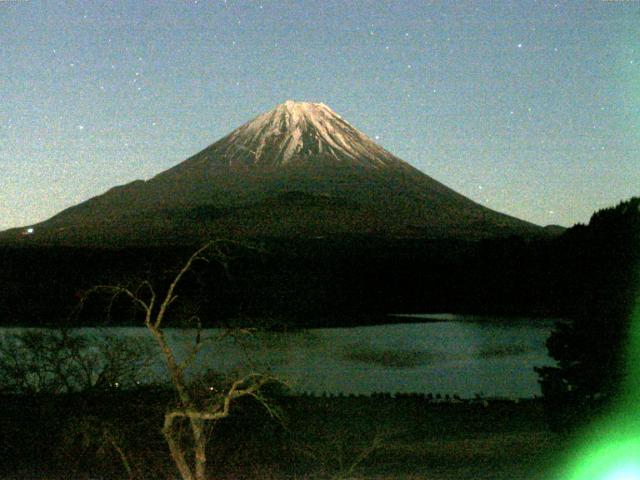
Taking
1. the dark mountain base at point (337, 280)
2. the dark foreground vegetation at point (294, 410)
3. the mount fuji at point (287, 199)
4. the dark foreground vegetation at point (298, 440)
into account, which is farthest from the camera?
the mount fuji at point (287, 199)

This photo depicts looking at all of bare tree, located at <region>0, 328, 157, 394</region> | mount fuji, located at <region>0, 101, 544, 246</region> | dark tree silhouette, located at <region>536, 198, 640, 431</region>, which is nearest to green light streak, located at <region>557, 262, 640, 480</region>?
dark tree silhouette, located at <region>536, 198, 640, 431</region>

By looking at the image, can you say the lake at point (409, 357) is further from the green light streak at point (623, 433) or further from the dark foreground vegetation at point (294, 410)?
the green light streak at point (623, 433)

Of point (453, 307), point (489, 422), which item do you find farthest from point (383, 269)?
point (489, 422)

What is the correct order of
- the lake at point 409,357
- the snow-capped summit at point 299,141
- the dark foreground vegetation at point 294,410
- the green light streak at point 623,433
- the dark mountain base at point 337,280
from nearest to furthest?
the dark foreground vegetation at point 294,410, the green light streak at point 623,433, the lake at point 409,357, the dark mountain base at point 337,280, the snow-capped summit at point 299,141

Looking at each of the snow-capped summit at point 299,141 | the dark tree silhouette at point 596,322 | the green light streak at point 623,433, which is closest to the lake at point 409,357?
the dark tree silhouette at point 596,322

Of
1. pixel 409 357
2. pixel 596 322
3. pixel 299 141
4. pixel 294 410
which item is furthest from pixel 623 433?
pixel 299 141

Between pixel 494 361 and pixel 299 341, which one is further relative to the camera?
pixel 299 341

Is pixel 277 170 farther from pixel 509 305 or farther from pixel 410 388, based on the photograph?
pixel 410 388

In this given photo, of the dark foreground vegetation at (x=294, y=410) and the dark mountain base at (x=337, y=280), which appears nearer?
the dark foreground vegetation at (x=294, y=410)
